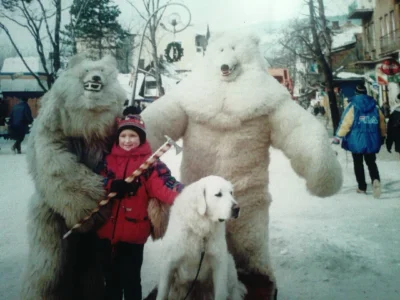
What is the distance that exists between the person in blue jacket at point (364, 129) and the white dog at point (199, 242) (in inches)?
145

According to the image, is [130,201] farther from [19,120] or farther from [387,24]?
[387,24]

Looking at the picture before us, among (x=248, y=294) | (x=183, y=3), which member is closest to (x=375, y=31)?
(x=183, y=3)

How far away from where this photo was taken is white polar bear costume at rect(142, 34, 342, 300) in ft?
7.14

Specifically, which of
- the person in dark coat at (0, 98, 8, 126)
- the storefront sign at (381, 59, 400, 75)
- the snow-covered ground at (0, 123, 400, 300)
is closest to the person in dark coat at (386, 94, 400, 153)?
the snow-covered ground at (0, 123, 400, 300)

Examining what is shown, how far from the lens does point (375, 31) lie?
16766 millimetres

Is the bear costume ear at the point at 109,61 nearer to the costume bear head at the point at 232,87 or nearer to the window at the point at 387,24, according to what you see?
the costume bear head at the point at 232,87

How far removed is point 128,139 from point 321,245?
7.01ft

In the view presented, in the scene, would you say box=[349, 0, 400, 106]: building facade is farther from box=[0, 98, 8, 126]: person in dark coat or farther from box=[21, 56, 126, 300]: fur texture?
box=[21, 56, 126, 300]: fur texture

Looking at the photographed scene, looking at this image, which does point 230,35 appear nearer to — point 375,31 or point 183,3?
point 183,3

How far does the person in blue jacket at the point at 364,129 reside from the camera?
502 cm

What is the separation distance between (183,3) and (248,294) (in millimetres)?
2223

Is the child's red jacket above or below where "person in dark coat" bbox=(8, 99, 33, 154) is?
below

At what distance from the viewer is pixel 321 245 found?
3332 mm

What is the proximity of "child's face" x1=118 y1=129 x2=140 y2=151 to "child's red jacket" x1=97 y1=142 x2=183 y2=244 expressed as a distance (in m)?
0.02
